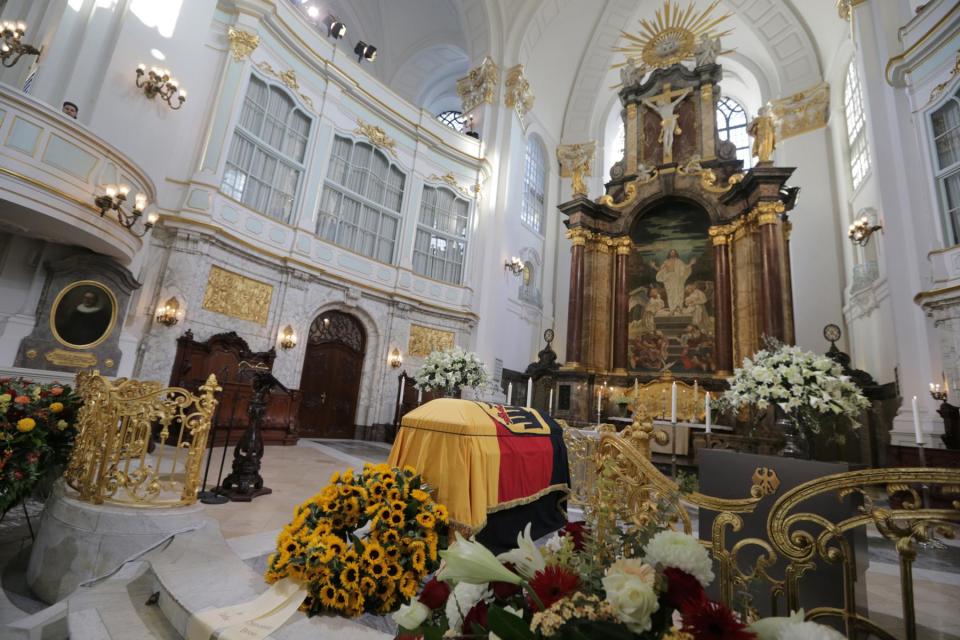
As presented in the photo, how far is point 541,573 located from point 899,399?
10716mm

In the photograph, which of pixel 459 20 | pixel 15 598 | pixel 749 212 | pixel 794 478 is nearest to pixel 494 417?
pixel 794 478

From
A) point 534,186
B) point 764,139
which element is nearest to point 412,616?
point 764,139

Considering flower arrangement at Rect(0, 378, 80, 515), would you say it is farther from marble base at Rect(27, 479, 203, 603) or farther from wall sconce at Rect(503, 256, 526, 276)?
wall sconce at Rect(503, 256, 526, 276)

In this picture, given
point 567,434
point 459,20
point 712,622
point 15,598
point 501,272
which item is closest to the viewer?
point 712,622

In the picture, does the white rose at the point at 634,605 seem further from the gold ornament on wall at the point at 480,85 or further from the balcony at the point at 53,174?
the gold ornament on wall at the point at 480,85

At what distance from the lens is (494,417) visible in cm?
338

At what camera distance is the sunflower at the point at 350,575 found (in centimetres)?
200

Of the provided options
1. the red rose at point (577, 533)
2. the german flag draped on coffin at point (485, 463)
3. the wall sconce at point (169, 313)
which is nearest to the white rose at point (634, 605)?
the red rose at point (577, 533)

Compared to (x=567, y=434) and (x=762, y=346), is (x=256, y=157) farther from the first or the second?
(x=762, y=346)

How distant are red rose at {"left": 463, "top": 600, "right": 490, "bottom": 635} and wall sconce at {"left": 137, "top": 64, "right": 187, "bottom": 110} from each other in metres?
9.51

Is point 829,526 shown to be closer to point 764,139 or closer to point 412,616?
point 412,616

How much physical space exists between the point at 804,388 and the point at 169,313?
8985 mm

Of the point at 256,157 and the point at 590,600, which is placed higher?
the point at 256,157

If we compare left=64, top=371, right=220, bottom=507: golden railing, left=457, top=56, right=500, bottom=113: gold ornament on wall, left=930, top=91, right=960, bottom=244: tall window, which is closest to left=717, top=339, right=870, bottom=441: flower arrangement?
left=64, top=371, right=220, bottom=507: golden railing
